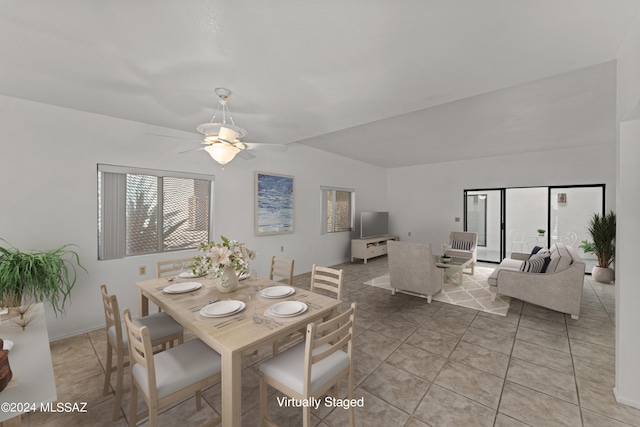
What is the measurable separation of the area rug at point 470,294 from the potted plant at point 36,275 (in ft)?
13.8

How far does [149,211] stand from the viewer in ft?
11.1

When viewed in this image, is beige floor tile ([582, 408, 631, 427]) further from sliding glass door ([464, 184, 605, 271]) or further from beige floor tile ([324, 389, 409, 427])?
sliding glass door ([464, 184, 605, 271])

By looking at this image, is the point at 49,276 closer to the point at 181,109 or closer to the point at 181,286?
the point at 181,286

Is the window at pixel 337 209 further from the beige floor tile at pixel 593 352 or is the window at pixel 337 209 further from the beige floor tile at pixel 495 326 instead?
the beige floor tile at pixel 593 352

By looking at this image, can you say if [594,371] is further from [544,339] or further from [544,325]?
[544,325]

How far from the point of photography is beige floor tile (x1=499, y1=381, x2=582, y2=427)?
1721mm

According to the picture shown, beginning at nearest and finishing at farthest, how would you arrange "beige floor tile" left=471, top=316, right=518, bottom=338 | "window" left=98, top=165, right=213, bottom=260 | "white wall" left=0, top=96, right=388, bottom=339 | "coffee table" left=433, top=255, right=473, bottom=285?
"white wall" left=0, top=96, right=388, bottom=339 → "beige floor tile" left=471, top=316, right=518, bottom=338 → "window" left=98, top=165, right=213, bottom=260 → "coffee table" left=433, top=255, right=473, bottom=285

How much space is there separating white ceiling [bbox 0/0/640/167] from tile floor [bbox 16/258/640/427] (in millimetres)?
2534

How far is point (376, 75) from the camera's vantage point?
7.14 ft

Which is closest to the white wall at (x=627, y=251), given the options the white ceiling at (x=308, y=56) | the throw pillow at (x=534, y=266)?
the white ceiling at (x=308, y=56)

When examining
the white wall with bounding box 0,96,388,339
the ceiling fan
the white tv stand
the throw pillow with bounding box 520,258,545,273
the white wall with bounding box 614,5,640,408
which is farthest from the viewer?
the white tv stand

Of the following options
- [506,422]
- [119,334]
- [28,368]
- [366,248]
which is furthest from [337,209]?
[28,368]

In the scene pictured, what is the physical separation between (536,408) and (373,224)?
521 centimetres

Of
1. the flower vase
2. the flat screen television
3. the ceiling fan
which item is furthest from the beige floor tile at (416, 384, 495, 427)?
the flat screen television
